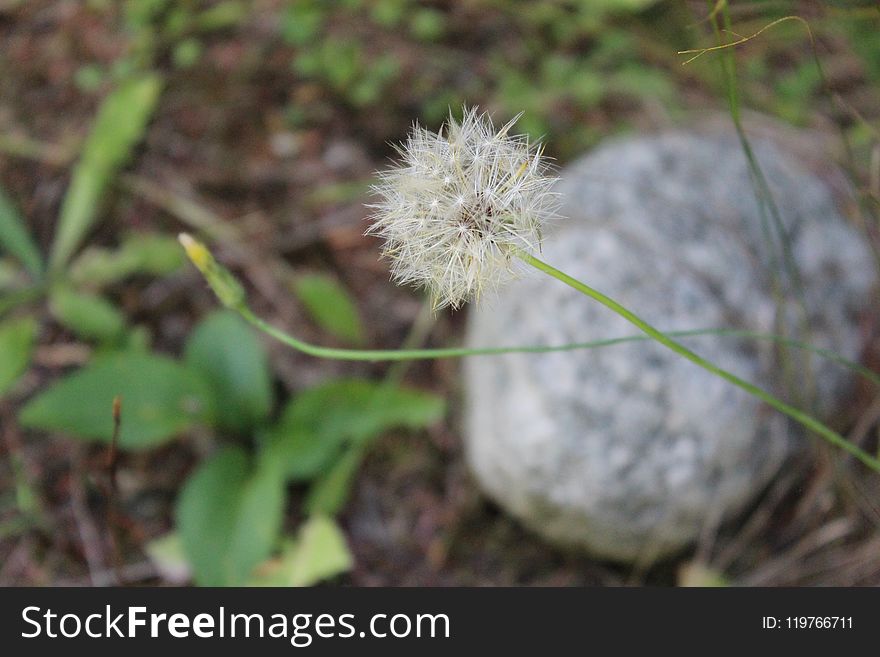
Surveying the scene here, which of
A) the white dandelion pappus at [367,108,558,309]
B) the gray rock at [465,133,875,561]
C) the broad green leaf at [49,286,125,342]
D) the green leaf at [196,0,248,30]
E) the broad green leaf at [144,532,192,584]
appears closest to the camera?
the white dandelion pappus at [367,108,558,309]

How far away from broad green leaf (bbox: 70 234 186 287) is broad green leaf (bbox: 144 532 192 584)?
27.8 inches

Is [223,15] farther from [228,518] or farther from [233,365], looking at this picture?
[228,518]

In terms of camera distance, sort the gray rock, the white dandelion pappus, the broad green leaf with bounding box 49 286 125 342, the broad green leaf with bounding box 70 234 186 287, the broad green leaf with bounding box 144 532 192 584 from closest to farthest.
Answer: the white dandelion pappus
the gray rock
the broad green leaf with bounding box 144 532 192 584
the broad green leaf with bounding box 49 286 125 342
the broad green leaf with bounding box 70 234 186 287

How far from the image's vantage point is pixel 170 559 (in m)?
1.84

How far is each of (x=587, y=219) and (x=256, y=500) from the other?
993mm

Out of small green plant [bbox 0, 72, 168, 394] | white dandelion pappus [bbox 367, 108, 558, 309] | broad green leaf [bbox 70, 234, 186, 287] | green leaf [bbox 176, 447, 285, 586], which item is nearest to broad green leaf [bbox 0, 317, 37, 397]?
small green plant [bbox 0, 72, 168, 394]

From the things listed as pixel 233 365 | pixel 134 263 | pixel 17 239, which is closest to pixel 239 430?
pixel 233 365

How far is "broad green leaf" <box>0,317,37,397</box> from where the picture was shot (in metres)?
1.84

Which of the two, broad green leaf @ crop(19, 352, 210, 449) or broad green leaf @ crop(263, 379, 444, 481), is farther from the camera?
broad green leaf @ crop(263, 379, 444, 481)

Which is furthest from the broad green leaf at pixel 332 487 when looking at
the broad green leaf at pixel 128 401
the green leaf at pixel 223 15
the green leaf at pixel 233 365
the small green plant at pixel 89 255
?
the green leaf at pixel 223 15

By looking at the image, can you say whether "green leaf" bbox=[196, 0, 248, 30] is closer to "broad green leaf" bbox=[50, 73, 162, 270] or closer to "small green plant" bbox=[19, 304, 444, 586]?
"broad green leaf" bbox=[50, 73, 162, 270]

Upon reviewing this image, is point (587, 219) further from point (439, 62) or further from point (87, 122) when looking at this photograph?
point (87, 122)

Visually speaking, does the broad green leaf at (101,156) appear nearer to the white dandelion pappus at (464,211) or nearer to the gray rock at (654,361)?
the gray rock at (654,361)

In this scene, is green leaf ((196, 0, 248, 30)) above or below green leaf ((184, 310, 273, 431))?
above
